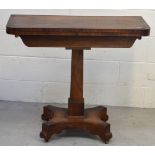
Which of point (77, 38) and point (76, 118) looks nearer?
point (77, 38)

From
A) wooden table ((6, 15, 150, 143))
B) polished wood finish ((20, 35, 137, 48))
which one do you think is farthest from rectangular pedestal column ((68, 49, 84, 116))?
polished wood finish ((20, 35, 137, 48))

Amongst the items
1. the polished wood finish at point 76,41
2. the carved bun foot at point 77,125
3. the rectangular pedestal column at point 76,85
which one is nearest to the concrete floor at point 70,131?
the carved bun foot at point 77,125

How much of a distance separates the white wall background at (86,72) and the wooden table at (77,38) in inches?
15.4

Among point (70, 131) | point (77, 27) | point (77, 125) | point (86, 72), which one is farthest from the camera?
point (86, 72)

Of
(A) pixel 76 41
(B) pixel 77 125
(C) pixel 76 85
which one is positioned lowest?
(B) pixel 77 125

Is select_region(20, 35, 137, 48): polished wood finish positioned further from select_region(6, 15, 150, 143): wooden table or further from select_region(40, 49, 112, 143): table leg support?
select_region(40, 49, 112, 143): table leg support

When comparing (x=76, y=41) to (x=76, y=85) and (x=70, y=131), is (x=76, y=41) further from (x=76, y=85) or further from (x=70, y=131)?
(x=70, y=131)

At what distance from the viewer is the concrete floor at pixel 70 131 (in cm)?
248

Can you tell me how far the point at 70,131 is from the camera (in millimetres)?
2609

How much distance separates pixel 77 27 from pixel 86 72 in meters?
0.84

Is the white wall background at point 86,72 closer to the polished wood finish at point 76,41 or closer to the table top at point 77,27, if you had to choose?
the table top at point 77,27

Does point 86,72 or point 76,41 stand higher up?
point 76,41

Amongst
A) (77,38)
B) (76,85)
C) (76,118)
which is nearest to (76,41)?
(77,38)
